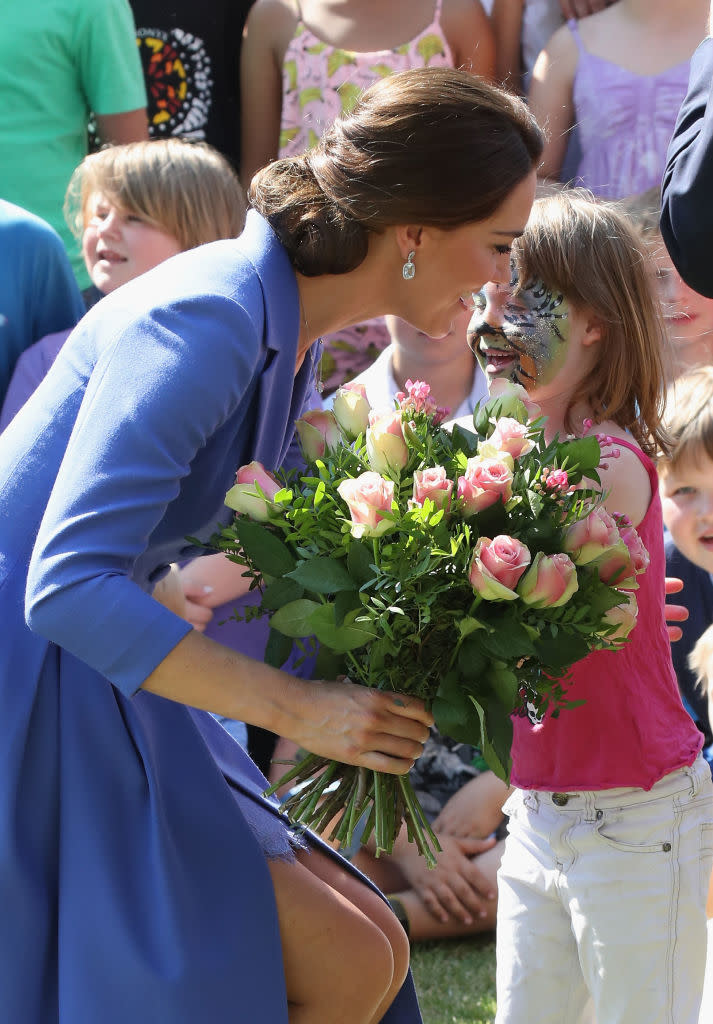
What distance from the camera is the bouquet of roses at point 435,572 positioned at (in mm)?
1808

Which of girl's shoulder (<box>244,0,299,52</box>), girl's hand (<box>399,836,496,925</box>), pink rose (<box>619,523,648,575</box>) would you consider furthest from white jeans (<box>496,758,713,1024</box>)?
girl's shoulder (<box>244,0,299,52</box>)

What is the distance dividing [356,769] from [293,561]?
0.37 meters

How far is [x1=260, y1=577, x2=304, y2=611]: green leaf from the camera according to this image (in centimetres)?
191

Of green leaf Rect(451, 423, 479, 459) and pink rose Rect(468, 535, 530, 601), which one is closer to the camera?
pink rose Rect(468, 535, 530, 601)

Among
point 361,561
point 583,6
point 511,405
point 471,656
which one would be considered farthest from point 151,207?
point 471,656

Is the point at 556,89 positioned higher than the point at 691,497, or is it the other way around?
the point at 556,89

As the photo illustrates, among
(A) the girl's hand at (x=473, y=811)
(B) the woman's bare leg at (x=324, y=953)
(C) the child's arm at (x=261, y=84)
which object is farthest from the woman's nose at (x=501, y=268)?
(C) the child's arm at (x=261, y=84)

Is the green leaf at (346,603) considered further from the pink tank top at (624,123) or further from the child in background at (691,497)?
the pink tank top at (624,123)

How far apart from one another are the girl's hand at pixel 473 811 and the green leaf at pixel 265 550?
2030 mm

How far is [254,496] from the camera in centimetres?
192

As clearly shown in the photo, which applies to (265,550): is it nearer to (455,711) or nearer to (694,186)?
(455,711)

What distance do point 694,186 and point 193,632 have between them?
1026 mm

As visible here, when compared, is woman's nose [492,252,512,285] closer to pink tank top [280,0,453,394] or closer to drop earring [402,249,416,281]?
drop earring [402,249,416,281]

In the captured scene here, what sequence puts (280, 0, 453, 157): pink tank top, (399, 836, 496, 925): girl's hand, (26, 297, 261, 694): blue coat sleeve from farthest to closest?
1. (280, 0, 453, 157): pink tank top
2. (399, 836, 496, 925): girl's hand
3. (26, 297, 261, 694): blue coat sleeve
